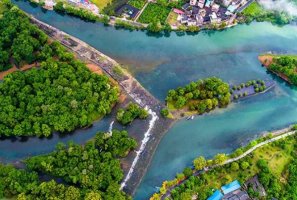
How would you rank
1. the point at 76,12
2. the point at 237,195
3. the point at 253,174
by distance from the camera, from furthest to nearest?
the point at 76,12 → the point at 253,174 → the point at 237,195

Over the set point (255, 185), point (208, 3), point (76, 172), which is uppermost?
point (208, 3)

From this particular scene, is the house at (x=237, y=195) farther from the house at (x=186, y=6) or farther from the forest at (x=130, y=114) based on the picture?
the house at (x=186, y=6)

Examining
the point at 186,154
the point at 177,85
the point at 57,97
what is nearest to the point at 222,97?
the point at 177,85

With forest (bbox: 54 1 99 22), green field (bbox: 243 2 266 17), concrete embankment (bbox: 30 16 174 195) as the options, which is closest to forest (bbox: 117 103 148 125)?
concrete embankment (bbox: 30 16 174 195)

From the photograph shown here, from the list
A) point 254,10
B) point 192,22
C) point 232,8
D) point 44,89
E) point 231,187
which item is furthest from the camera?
point 254,10

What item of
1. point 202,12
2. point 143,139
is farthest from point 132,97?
point 202,12

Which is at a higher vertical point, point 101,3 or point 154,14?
point 101,3

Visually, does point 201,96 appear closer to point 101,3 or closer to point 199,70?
point 199,70
